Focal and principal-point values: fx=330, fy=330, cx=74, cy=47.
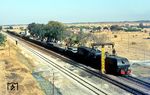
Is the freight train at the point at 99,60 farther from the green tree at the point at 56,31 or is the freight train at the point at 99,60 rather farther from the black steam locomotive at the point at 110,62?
the green tree at the point at 56,31

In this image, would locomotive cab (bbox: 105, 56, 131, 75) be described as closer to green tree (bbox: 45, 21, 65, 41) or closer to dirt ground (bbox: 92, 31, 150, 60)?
dirt ground (bbox: 92, 31, 150, 60)

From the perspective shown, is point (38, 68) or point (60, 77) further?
point (38, 68)

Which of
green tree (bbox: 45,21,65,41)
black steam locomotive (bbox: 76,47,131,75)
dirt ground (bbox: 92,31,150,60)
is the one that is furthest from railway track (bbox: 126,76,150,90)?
green tree (bbox: 45,21,65,41)

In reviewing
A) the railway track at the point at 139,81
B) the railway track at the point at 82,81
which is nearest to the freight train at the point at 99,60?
the railway track at the point at 139,81

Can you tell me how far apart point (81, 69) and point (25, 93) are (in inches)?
694

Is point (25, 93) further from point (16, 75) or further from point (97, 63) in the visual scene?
point (97, 63)

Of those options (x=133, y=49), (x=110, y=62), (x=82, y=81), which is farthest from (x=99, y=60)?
(x=133, y=49)

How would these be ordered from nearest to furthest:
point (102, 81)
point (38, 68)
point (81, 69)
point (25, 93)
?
point (25, 93), point (102, 81), point (81, 69), point (38, 68)

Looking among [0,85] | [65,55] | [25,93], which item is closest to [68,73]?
[0,85]

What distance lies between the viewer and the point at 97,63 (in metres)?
44.3

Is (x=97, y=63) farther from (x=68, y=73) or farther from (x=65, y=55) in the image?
(x=65, y=55)

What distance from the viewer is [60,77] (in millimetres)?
39031

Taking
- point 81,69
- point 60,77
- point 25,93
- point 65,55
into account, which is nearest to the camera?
point 25,93

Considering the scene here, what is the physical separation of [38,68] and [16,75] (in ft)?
29.6
